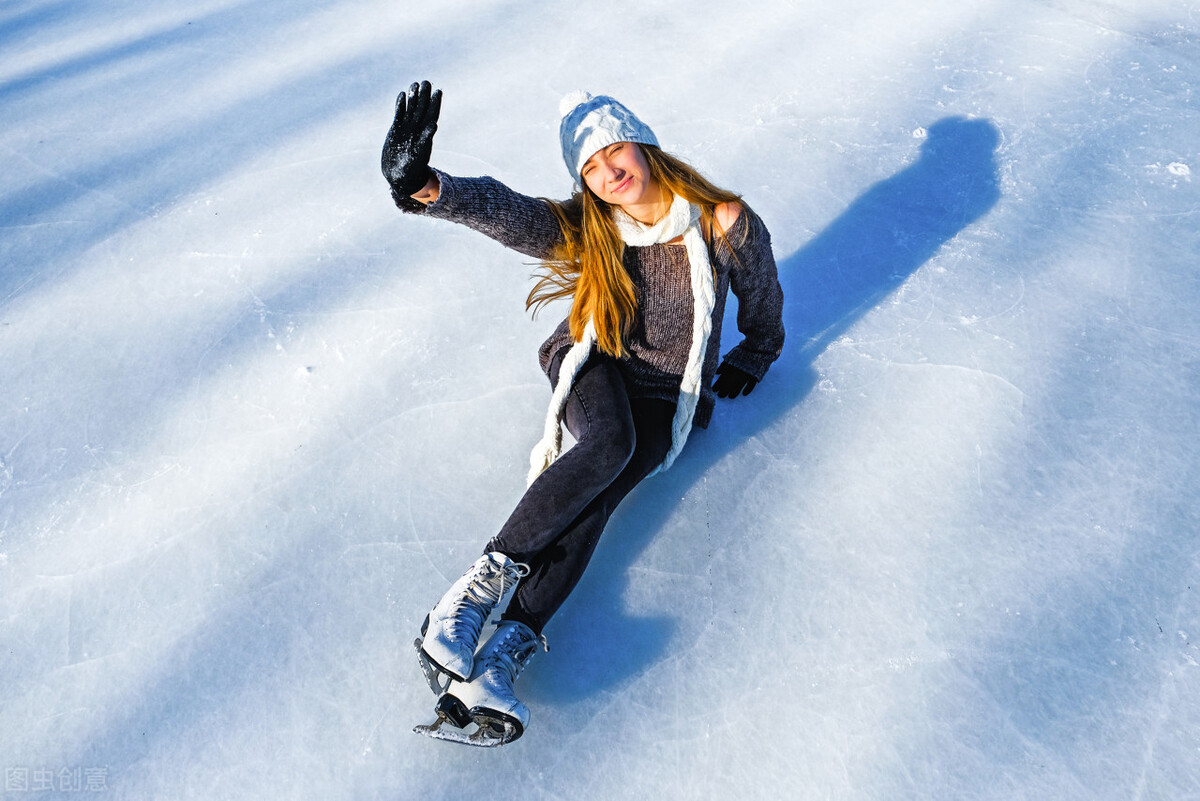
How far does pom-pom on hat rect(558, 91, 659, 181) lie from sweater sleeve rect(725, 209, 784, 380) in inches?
8.4

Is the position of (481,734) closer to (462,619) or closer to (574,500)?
(462,619)

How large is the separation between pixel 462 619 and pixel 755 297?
2.17ft

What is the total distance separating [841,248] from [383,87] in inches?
55.3

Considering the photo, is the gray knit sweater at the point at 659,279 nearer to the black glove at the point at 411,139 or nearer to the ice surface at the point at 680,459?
the black glove at the point at 411,139

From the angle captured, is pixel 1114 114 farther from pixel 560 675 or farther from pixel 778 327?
pixel 560 675

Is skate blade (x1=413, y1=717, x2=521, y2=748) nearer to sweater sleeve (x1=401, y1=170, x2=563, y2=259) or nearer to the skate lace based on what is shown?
the skate lace

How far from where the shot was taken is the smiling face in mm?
979

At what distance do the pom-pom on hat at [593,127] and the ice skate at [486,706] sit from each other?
675 millimetres

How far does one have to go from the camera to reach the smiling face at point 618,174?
3.21ft

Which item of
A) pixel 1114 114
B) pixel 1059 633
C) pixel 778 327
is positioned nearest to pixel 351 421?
pixel 778 327

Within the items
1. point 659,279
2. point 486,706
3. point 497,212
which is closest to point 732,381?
point 659,279

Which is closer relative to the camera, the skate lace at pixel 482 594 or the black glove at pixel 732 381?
the skate lace at pixel 482 594

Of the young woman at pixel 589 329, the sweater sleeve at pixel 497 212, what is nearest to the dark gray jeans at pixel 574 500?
the young woman at pixel 589 329

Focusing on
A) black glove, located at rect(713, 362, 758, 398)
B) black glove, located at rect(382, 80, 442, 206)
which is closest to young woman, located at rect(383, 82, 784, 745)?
black glove, located at rect(382, 80, 442, 206)
